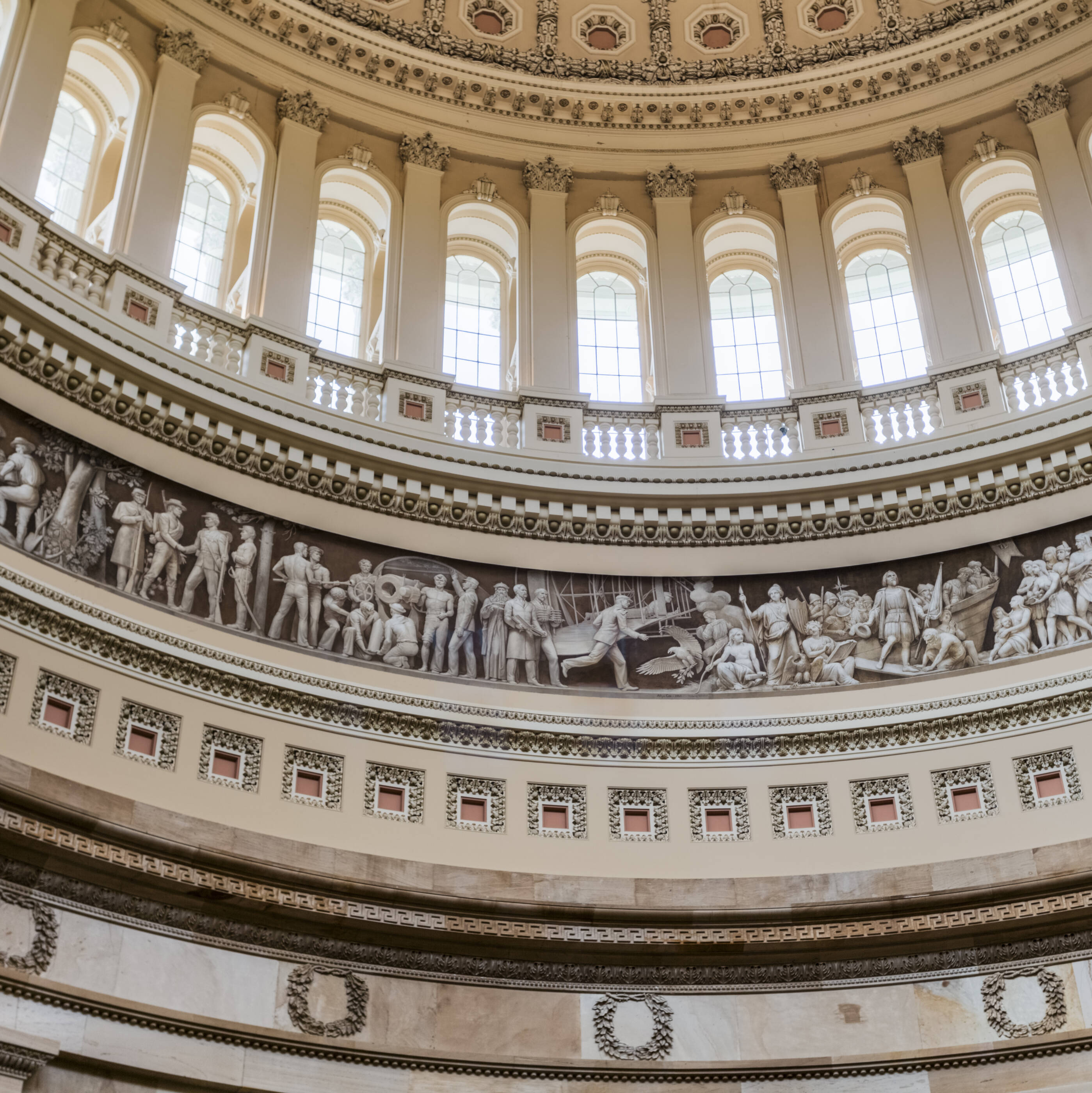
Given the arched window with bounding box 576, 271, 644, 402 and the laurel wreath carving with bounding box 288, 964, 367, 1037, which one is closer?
the laurel wreath carving with bounding box 288, 964, 367, 1037

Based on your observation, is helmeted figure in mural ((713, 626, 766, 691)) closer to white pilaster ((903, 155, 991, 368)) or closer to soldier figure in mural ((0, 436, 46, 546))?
white pilaster ((903, 155, 991, 368))

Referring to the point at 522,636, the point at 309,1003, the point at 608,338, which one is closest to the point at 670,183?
the point at 608,338

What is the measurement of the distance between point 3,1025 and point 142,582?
527 cm

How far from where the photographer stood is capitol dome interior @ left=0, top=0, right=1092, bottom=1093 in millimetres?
15531

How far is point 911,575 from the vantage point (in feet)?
63.7

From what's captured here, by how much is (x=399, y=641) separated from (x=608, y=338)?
624 centimetres

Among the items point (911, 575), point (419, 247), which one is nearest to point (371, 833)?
point (911, 575)

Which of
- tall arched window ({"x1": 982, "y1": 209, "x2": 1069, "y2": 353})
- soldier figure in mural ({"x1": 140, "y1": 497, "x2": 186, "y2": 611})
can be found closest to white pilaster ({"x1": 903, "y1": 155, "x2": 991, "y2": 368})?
tall arched window ({"x1": 982, "y1": 209, "x2": 1069, "y2": 353})

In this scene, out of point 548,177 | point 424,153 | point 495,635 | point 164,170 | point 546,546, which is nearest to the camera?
point 495,635

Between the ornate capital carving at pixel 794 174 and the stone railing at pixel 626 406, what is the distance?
3.95 metres

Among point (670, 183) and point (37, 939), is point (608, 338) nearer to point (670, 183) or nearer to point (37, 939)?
point (670, 183)

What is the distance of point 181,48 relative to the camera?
21.5 m

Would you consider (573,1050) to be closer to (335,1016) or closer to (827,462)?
(335,1016)

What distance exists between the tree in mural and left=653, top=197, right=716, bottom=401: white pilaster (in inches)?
290
